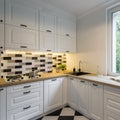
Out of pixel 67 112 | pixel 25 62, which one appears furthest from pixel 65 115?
pixel 25 62

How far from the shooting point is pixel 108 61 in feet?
8.05

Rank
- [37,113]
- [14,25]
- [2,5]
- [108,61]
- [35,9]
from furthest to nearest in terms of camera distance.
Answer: [108,61]
[35,9]
[37,113]
[14,25]
[2,5]

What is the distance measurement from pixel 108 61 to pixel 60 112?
5.01 feet

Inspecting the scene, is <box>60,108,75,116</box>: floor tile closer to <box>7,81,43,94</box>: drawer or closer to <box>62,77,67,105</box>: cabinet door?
<box>62,77,67,105</box>: cabinet door

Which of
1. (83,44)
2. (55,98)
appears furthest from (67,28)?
(55,98)

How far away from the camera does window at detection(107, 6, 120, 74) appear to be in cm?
238

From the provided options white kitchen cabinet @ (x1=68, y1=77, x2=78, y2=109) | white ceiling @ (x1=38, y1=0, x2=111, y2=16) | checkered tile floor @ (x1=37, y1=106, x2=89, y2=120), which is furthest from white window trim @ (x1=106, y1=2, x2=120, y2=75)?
checkered tile floor @ (x1=37, y1=106, x2=89, y2=120)

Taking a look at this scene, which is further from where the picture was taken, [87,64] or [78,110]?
[87,64]

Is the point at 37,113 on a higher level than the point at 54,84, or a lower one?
lower

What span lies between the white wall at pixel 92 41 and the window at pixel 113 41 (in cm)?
10

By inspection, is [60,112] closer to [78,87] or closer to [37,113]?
[37,113]

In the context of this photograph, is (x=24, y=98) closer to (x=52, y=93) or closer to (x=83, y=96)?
(x=52, y=93)

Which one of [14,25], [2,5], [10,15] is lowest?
[14,25]

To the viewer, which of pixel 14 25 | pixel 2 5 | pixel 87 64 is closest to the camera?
pixel 2 5
